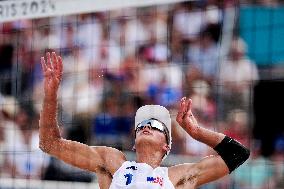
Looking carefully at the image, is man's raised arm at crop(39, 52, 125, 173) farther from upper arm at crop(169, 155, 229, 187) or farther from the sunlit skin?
upper arm at crop(169, 155, 229, 187)

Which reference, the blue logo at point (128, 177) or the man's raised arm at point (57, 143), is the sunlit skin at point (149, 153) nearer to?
the man's raised arm at point (57, 143)

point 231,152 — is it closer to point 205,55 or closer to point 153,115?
point 153,115

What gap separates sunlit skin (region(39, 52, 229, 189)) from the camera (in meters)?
5.07

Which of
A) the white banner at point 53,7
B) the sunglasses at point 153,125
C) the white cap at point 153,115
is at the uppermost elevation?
the white banner at point 53,7

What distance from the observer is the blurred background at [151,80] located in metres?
8.07

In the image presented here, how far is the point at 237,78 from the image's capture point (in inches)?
335

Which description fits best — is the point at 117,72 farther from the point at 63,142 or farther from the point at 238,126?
the point at 63,142

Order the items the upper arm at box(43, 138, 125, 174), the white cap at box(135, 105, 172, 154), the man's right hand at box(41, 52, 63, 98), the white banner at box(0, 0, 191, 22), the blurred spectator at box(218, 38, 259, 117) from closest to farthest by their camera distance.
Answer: the man's right hand at box(41, 52, 63, 98), the upper arm at box(43, 138, 125, 174), the white cap at box(135, 105, 172, 154), the white banner at box(0, 0, 191, 22), the blurred spectator at box(218, 38, 259, 117)

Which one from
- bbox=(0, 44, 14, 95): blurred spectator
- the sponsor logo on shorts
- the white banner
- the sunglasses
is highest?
the white banner

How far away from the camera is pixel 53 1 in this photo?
23.9ft

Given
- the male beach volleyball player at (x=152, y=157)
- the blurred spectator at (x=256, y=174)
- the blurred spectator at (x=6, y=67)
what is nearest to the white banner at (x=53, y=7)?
the blurred spectator at (x=6, y=67)

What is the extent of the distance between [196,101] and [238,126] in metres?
0.53

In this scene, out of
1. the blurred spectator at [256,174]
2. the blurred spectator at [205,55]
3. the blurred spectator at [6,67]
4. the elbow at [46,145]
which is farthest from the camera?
the blurred spectator at [6,67]

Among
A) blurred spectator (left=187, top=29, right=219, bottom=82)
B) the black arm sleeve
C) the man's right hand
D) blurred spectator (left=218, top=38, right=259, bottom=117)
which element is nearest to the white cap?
the black arm sleeve
